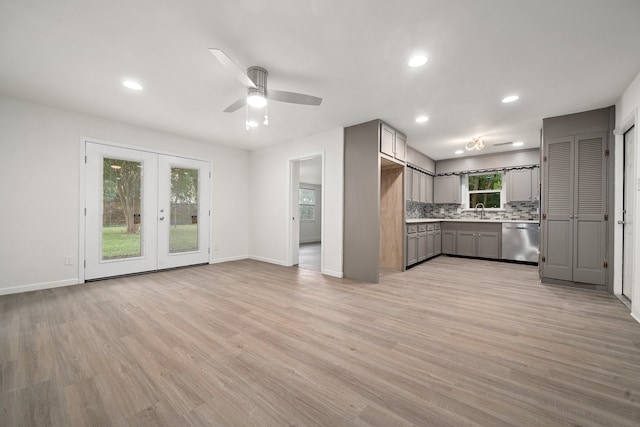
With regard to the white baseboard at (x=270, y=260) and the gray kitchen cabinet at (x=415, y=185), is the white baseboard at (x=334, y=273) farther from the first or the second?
the gray kitchen cabinet at (x=415, y=185)

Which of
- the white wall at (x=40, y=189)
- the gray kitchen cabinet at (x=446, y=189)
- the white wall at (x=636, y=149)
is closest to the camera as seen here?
the white wall at (x=636, y=149)

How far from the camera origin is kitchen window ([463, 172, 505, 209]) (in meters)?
6.30

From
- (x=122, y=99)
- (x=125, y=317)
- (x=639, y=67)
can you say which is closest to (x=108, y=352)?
(x=125, y=317)

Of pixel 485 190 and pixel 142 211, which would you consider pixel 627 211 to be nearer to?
pixel 485 190

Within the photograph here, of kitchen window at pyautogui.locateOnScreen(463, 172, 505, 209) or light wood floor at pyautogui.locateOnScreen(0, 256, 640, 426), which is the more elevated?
kitchen window at pyautogui.locateOnScreen(463, 172, 505, 209)

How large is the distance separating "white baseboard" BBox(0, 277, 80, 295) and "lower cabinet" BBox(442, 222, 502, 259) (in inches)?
294

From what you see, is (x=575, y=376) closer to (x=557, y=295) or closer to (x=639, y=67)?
(x=557, y=295)

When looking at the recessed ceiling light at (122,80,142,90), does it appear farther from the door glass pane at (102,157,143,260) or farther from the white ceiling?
the door glass pane at (102,157,143,260)

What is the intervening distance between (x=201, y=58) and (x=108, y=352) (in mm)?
2685

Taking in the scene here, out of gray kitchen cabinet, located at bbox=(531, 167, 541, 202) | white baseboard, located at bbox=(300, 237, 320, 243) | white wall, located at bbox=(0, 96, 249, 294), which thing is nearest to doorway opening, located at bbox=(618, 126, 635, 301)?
gray kitchen cabinet, located at bbox=(531, 167, 541, 202)

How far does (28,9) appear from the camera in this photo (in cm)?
184

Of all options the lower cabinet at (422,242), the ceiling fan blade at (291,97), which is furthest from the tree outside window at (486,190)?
the ceiling fan blade at (291,97)

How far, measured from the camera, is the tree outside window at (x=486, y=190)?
6324 mm

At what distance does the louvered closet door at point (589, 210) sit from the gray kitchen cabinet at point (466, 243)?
2348 mm
